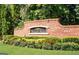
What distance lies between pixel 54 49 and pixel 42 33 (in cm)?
99

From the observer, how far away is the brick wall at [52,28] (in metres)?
13.7

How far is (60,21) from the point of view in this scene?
13852 mm

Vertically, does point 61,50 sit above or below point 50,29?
below

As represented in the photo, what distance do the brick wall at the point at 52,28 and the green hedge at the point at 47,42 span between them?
245mm

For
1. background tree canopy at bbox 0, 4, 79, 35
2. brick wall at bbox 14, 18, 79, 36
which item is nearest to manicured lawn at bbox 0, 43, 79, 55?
brick wall at bbox 14, 18, 79, 36

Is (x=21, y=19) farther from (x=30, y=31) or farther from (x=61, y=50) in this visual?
(x=61, y=50)

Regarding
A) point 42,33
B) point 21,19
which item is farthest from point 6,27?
point 42,33

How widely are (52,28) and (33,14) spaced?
3.63ft

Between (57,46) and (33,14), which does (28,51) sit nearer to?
(57,46)

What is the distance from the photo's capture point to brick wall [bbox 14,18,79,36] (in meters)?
13.7

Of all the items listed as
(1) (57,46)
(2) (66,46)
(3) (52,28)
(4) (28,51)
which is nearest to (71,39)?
(2) (66,46)

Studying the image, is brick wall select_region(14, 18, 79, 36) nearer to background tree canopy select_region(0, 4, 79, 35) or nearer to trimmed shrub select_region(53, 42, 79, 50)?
background tree canopy select_region(0, 4, 79, 35)
